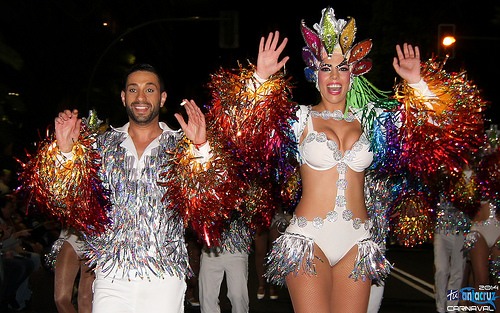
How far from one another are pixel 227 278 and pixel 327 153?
3403 millimetres

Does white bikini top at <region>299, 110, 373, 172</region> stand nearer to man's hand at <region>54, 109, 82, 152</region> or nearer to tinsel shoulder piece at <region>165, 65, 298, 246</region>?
tinsel shoulder piece at <region>165, 65, 298, 246</region>

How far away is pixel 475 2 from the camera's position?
33.9 meters

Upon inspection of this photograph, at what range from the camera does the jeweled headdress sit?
6301mm

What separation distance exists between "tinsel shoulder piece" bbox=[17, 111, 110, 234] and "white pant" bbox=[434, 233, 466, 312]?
5.59 metres

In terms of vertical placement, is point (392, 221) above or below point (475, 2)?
below

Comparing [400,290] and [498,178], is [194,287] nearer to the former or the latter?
[400,290]

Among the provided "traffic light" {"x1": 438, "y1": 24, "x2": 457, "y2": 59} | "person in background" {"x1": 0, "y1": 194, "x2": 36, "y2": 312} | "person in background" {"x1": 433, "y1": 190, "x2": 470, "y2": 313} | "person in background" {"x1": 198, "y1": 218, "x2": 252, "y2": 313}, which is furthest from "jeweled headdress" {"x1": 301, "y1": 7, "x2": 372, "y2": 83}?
"traffic light" {"x1": 438, "y1": 24, "x2": 457, "y2": 59}

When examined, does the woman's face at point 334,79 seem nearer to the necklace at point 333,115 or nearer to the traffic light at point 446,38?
the necklace at point 333,115

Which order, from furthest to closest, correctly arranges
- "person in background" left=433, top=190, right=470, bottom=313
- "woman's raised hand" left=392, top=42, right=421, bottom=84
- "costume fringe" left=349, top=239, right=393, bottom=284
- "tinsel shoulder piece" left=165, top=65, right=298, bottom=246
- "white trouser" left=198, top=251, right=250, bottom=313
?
"person in background" left=433, top=190, right=470, bottom=313 → "white trouser" left=198, top=251, right=250, bottom=313 → "woman's raised hand" left=392, top=42, right=421, bottom=84 → "costume fringe" left=349, top=239, right=393, bottom=284 → "tinsel shoulder piece" left=165, top=65, right=298, bottom=246

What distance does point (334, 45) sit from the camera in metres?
6.30

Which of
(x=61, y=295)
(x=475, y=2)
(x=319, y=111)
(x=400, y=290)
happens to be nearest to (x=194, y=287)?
(x=400, y=290)

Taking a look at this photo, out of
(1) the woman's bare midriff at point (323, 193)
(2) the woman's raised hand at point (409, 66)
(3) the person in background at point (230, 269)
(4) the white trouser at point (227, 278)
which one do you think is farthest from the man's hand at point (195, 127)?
(4) the white trouser at point (227, 278)

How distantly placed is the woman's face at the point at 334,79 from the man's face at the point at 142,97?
111 centimetres

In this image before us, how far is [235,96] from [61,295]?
10.6 feet
